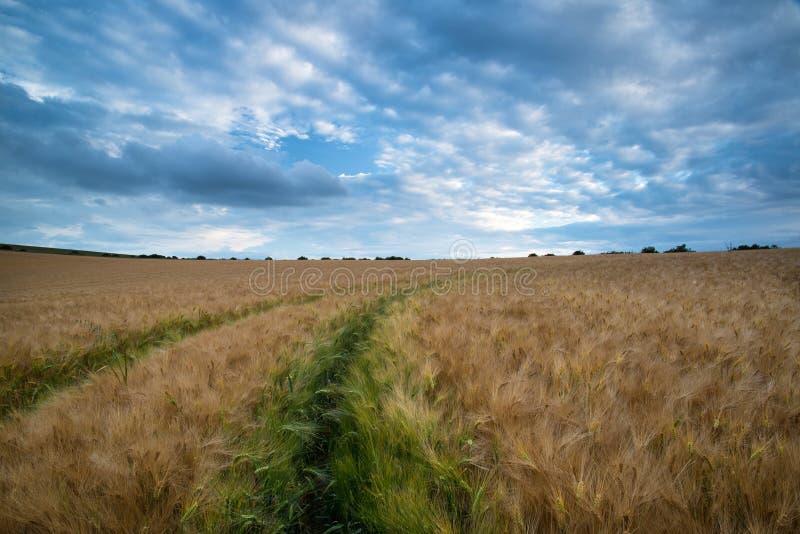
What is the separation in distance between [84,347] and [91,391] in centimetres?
300

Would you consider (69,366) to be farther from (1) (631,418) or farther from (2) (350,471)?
(1) (631,418)

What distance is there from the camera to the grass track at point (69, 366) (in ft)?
12.1

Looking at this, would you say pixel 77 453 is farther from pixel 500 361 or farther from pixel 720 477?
pixel 720 477

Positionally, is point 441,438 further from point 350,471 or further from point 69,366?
point 69,366

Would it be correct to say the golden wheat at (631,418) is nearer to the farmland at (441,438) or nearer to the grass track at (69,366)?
the farmland at (441,438)

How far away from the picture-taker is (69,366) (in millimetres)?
4488

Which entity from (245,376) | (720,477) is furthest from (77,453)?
(720,477)

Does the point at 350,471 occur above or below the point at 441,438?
below

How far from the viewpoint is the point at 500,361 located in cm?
296

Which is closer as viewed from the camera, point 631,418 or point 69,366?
point 631,418

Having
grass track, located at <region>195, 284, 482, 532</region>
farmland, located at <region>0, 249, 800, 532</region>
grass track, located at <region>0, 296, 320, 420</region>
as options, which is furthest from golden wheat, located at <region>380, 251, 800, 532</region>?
grass track, located at <region>0, 296, 320, 420</region>

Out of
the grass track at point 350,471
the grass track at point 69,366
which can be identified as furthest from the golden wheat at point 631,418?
the grass track at point 69,366

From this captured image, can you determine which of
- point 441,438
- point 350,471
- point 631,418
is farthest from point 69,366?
point 631,418

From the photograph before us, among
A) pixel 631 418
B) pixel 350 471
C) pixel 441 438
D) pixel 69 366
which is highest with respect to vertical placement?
pixel 631 418
